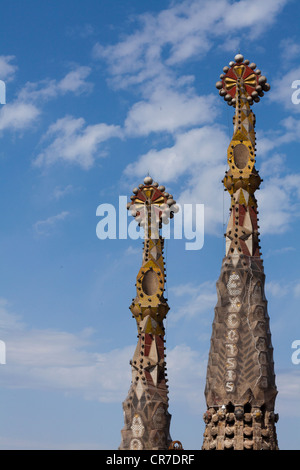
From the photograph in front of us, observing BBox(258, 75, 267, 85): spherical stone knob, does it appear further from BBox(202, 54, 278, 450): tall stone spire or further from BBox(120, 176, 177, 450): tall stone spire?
BBox(120, 176, 177, 450): tall stone spire

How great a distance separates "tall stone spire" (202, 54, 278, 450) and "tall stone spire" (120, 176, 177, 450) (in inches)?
109

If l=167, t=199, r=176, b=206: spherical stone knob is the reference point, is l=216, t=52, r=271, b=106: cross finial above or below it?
above

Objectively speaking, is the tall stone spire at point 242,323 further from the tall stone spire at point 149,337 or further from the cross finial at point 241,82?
the tall stone spire at point 149,337

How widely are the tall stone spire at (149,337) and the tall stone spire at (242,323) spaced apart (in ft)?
9.10

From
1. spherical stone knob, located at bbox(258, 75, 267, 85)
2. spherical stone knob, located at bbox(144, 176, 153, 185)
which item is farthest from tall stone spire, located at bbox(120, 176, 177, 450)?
spherical stone knob, located at bbox(258, 75, 267, 85)

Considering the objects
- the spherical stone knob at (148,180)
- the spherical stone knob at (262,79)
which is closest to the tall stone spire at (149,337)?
the spherical stone knob at (148,180)

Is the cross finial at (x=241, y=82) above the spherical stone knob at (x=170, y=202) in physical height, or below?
above

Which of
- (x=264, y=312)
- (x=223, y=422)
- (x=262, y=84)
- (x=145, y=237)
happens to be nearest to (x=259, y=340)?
(x=264, y=312)

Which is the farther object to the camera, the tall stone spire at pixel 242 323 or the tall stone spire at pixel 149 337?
the tall stone spire at pixel 149 337

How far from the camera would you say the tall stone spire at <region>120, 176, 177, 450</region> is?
29.3 meters

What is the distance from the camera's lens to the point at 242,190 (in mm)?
28875

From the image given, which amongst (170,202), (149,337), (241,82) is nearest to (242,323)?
(149,337)

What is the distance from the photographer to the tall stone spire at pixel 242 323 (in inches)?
1037

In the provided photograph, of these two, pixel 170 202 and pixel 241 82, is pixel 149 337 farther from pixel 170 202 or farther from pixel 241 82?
pixel 241 82
